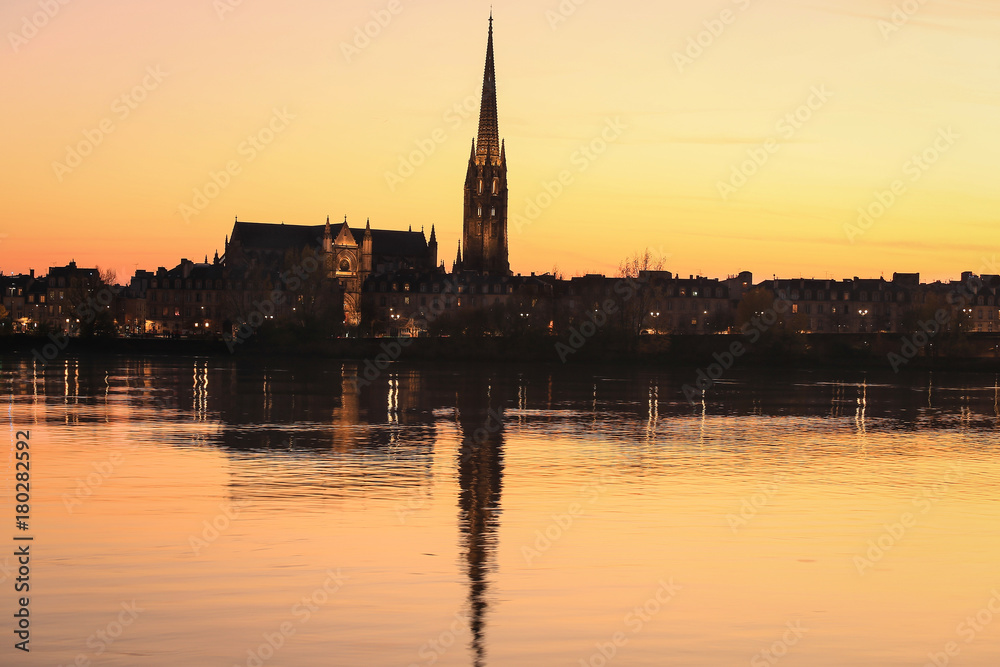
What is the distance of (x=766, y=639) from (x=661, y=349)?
317 ft

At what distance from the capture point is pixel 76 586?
16.6 m

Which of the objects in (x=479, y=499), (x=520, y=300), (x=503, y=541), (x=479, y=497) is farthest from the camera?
(x=520, y=300)

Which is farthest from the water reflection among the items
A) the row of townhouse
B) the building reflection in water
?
the row of townhouse

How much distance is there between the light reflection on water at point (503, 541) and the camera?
14.5 m

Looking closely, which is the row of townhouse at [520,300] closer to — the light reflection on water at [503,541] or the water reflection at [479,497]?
the water reflection at [479,497]

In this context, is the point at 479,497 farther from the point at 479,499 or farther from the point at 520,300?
the point at 520,300

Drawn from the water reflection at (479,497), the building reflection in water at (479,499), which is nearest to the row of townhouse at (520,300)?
the water reflection at (479,497)

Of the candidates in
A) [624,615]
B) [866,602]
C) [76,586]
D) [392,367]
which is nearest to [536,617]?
[624,615]

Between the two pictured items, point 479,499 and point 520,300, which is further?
point 520,300

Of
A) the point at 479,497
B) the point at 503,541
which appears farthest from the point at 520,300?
the point at 503,541

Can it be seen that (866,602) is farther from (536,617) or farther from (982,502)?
(982,502)

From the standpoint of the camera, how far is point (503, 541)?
20.5 m

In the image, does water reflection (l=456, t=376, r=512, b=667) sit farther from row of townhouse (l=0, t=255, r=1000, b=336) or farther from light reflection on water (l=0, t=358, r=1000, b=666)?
A: row of townhouse (l=0, t=255, r=1000, b=336)

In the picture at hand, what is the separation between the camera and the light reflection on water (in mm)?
14523
